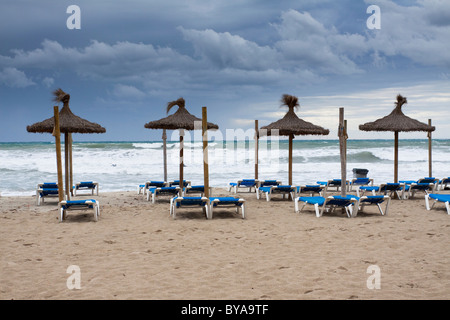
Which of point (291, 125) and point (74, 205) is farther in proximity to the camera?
point (291, 125)

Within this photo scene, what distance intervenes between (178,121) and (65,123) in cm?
239

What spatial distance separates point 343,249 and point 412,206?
4.56m

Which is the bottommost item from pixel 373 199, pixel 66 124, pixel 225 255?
pixel 225 255

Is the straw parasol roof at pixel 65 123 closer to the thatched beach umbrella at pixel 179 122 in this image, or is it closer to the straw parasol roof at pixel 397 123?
the thatched beach umbrella at pixel 179 122

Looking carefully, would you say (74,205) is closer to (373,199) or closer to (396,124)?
(373,199)

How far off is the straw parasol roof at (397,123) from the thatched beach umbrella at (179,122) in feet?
12.6

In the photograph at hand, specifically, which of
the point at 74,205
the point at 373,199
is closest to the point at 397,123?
the point at 373,199

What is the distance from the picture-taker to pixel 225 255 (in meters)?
4.80

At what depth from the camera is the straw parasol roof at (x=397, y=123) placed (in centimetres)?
965

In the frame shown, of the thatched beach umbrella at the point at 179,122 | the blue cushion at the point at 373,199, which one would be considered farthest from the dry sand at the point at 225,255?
the thatched beach umbrella at the point at 179,122

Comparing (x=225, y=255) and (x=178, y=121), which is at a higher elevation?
(x=178, y=121)

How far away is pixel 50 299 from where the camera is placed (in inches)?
134

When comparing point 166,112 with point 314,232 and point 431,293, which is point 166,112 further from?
point 431,293
